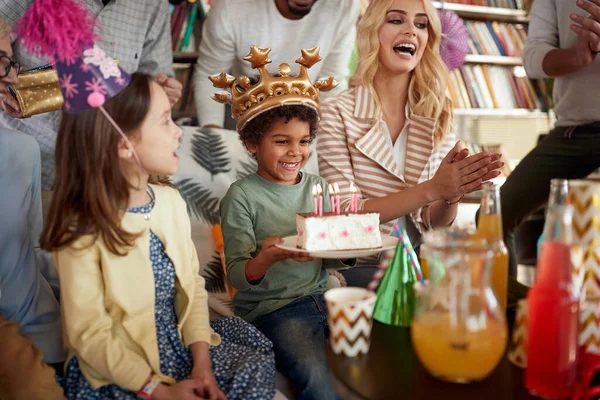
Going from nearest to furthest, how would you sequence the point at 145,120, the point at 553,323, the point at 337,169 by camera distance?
the point at 553,323
the point at 145,120
the point at 337,169

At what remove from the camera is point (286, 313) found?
1.60 m

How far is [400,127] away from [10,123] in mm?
1337

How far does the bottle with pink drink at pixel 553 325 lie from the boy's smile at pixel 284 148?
101 centimetres

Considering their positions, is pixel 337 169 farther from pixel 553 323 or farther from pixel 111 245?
pixel 553 323

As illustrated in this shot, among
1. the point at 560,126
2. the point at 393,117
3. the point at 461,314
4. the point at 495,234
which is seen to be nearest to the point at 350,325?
the point at 461,314

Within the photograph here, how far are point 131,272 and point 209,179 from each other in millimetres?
790

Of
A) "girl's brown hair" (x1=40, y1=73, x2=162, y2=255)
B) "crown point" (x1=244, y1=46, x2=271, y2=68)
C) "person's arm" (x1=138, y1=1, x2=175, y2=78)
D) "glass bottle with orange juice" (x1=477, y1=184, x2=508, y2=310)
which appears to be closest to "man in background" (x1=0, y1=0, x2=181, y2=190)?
"person's arm" (x1=138, y1=1, x2=175, y2=78)

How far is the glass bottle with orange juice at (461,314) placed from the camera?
816 mm

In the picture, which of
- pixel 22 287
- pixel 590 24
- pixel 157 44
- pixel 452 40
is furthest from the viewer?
pixel 452 40

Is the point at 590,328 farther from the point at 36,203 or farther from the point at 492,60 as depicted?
the point at 492,60

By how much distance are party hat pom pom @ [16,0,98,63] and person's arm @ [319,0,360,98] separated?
1860 millimetres

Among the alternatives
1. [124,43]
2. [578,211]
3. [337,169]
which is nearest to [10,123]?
[124,43]

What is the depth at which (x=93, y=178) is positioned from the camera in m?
1.29

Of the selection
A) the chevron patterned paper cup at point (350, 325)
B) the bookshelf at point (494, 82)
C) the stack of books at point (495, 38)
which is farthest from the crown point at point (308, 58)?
the stack of books at point (495, 38)
